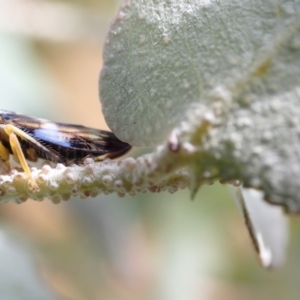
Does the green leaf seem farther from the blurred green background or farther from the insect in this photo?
the blurred green background

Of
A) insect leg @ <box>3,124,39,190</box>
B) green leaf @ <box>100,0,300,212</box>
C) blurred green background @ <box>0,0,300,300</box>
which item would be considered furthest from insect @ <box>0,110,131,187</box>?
blurred green background @ <box>0,0,300,300</box>

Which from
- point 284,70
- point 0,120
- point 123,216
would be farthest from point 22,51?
point 284,70

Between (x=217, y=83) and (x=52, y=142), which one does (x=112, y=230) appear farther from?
(x=217, y=83)

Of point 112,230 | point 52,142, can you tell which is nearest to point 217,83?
point 52,142

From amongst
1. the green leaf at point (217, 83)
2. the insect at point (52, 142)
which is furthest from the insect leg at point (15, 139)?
the green leaf at point (217, 83)

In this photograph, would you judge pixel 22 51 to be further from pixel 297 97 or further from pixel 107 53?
pixel 297 97

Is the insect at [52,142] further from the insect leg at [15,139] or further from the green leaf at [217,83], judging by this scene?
the green leaf at [217,83]
